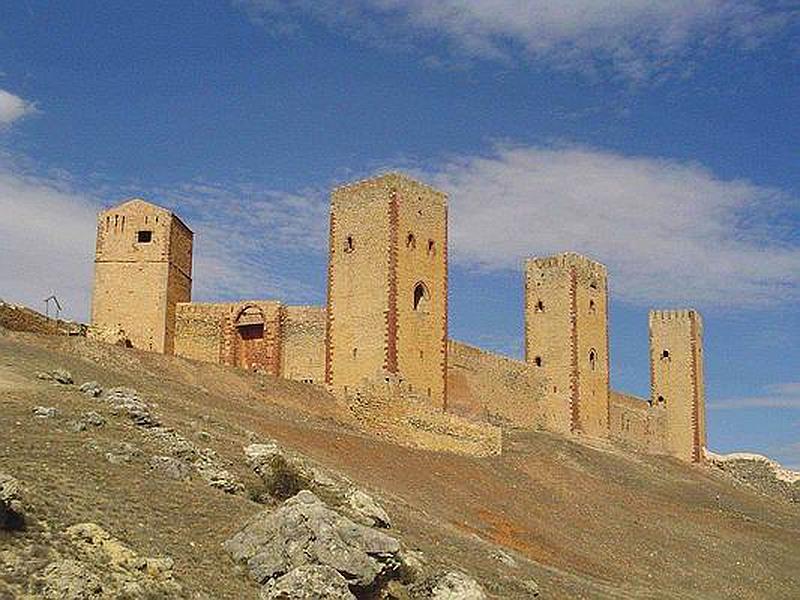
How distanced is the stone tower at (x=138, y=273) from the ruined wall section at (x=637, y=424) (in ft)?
79.4

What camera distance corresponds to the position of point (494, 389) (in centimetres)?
4666

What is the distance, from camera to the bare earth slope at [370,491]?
14656mm

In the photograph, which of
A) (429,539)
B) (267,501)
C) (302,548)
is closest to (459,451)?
(429,539)

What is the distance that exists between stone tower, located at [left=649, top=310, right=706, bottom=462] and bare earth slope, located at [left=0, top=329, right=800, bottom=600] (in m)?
13.7

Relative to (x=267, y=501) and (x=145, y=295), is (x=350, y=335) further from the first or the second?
(x=267, y=501)

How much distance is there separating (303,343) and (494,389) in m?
9.69

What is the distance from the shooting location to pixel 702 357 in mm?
62594

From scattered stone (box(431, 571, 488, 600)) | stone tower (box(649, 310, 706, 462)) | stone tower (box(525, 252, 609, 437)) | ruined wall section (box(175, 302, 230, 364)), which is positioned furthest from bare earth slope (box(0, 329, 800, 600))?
stone tower (box(649, 310, 706, 462))

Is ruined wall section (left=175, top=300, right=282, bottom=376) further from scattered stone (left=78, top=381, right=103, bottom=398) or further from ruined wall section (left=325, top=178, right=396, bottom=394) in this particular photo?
scattered stone (left=78, top=381, right=103, bottom=398)

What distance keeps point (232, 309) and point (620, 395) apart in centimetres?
2407

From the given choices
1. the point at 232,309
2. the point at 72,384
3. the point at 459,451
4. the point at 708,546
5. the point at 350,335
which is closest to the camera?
the point at 72,384

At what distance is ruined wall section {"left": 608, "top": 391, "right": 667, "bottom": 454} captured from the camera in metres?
55.8

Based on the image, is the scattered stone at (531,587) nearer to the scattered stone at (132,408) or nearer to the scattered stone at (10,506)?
the scattered stone at (132,408)

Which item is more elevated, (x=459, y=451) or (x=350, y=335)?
(x=350, y=335)
